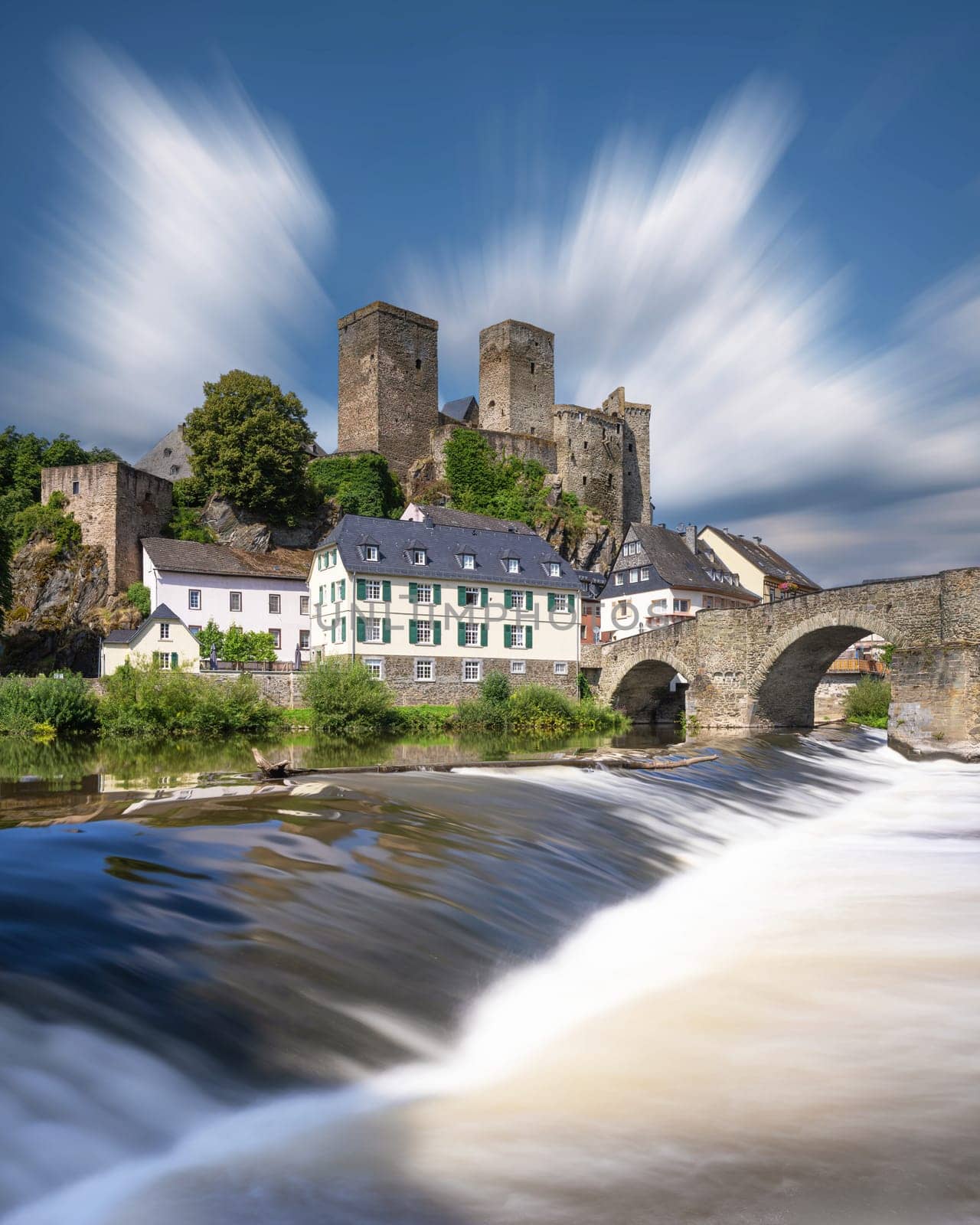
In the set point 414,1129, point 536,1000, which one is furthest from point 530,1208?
point 536,1000

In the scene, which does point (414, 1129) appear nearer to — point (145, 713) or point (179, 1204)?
point (179, 1204)

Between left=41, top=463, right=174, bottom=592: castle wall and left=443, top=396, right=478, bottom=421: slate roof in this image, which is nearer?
left=41, top=463, right=174, bottom=592: castle wall

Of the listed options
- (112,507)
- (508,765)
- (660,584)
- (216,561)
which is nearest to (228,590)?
(216,561)

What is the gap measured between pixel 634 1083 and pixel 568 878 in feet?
11.3

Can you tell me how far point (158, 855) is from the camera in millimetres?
6145

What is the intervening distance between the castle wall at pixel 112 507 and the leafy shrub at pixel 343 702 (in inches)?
730

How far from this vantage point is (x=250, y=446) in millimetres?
48344

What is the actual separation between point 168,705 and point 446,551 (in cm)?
1579

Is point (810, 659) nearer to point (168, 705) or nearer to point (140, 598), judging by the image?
point (168, 705)

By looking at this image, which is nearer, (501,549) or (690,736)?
(690,736)

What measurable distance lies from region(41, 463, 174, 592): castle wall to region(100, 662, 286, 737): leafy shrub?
1615 cm

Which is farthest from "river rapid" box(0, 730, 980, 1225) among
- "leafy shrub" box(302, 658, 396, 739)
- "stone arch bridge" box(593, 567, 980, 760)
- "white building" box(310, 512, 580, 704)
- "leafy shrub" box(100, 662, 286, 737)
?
"white building" box(310, 512, 580, 704)

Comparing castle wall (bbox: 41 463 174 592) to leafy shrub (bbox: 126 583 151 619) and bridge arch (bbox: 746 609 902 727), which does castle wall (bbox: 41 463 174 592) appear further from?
bridge arch (bbox: 746 609 902 727)

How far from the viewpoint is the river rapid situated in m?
3.13
